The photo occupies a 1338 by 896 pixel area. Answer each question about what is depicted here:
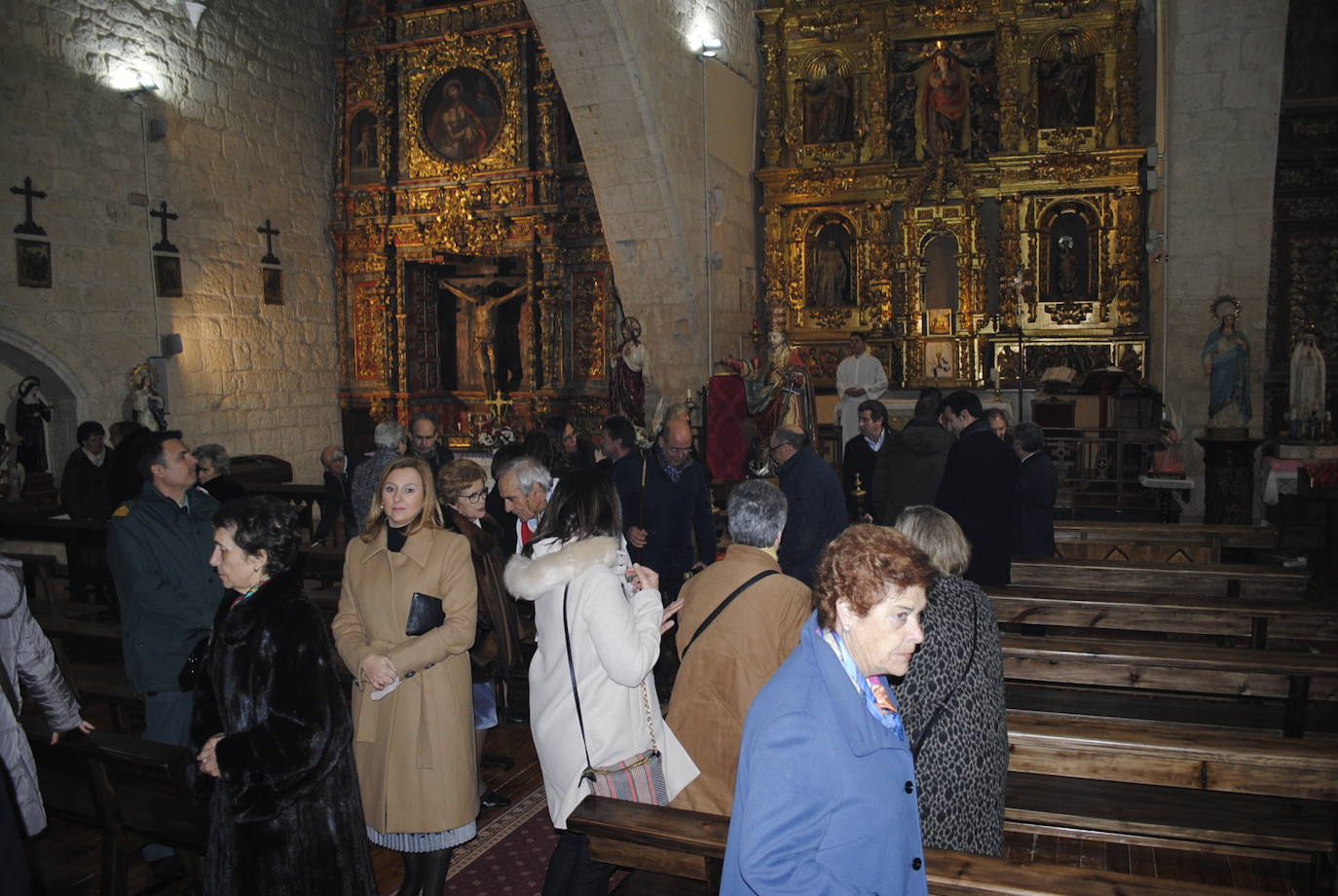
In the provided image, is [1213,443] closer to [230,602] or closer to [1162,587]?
[1162,587]

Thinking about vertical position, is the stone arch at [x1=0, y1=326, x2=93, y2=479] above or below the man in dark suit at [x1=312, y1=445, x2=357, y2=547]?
above

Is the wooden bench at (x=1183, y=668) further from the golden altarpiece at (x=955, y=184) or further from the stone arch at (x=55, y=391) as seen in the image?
the stone arch at (x=55, y=391)

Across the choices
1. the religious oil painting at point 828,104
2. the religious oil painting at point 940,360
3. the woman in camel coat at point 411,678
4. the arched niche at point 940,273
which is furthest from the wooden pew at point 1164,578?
the religious oil painting at point 828,104

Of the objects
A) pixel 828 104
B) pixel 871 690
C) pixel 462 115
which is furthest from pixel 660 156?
pixel 871 690

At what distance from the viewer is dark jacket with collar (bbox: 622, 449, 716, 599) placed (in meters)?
5.20

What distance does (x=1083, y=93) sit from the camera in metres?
13.7

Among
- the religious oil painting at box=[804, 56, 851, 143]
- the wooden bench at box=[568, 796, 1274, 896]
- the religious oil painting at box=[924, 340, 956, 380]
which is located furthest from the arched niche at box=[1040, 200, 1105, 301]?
the wooden bench at box=[568, 796, 1274, 896]

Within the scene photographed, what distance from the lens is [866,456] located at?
7.29 metres

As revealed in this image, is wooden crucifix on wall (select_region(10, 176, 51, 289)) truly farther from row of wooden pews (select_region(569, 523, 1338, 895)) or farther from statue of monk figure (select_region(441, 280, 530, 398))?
row of wooden pews (select_region(569, 523, 1338, 895))

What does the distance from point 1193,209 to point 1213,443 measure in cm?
272

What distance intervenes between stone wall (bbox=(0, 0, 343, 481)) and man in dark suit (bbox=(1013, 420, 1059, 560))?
10339 millimetres

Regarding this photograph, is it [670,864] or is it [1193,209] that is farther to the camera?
[1193,209]

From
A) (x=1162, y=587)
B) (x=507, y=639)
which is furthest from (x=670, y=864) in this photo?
(x=1162, y=587)

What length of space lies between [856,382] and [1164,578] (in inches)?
261
